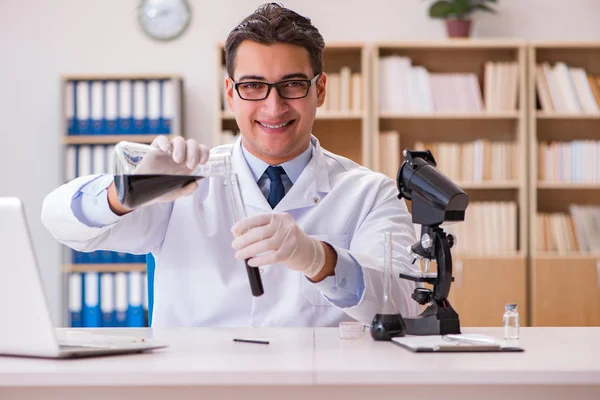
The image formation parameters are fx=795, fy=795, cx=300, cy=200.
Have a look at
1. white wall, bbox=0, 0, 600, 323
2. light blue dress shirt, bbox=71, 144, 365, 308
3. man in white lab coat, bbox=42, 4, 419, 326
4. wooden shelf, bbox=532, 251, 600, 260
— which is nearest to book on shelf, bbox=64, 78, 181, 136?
white wall, bbox=0, 0, 600, 323

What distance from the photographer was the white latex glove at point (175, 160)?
1.40 metres

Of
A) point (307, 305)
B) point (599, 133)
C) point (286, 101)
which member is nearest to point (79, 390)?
point (307, 305)

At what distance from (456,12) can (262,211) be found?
2.62m

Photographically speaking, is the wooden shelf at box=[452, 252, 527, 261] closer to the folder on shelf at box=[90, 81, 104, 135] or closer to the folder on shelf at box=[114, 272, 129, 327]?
the folder on shelf at box=[114, 272, 129, 327]

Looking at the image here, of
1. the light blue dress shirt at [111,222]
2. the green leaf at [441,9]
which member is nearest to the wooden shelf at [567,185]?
the green leaf at [441,9]

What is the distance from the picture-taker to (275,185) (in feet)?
6.45

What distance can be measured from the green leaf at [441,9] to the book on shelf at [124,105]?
140 centimetres

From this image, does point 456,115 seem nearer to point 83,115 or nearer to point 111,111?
point 111,111

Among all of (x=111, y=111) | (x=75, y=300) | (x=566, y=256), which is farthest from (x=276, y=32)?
(x=566, y=256)

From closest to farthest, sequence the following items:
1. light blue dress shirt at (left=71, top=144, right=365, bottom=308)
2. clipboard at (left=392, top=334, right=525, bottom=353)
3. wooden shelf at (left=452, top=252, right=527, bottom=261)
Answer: clipboard at (left=392, top=334, right=525, bottom=353) < light blue dress shirt at (left=71, top=144, right=365, bottom=308) < wooden shelf at (left=452, top=252, right=527, bottom=261)

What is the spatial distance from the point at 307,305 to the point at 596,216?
2.81 meters

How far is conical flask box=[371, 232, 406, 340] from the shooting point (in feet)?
4.50

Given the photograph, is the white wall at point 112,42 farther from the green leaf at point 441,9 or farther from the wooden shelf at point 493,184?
the wooden shelf at point 493,184

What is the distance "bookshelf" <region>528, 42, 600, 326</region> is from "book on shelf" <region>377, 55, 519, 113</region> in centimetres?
13
